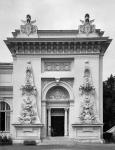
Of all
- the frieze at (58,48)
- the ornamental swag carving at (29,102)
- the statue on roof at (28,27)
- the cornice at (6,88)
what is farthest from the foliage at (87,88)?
the statue on roof at (28,27)

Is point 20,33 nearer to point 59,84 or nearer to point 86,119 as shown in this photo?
point 59,84

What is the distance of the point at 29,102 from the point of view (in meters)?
39.3

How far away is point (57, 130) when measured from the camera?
41062mm

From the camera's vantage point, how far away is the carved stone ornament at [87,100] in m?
39.1

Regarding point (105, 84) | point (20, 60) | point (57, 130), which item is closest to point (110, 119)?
point (105, 84)

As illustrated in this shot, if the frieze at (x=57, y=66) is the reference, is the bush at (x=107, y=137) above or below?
below

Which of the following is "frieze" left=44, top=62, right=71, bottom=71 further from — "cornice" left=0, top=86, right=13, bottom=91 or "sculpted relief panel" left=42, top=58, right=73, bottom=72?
"cornice" left=0, top=86, right=13, bottom=91

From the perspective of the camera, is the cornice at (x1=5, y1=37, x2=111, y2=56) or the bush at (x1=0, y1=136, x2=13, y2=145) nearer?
the bush at (x1=0, y1=136, x2=13, y2=145)

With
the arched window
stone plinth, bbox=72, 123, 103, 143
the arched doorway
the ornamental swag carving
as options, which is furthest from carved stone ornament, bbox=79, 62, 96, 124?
the arched window

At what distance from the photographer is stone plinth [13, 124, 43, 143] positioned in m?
38.8

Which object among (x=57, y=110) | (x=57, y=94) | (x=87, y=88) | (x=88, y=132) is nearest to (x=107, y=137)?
(x=88, y=132)

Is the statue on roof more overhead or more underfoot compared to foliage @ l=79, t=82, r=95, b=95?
more overhead

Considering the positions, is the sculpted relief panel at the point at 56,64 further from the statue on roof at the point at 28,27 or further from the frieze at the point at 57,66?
the statue on roof at the point at 28,27

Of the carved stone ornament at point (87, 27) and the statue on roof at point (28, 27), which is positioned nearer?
the statue on roof at point (28, 27)
